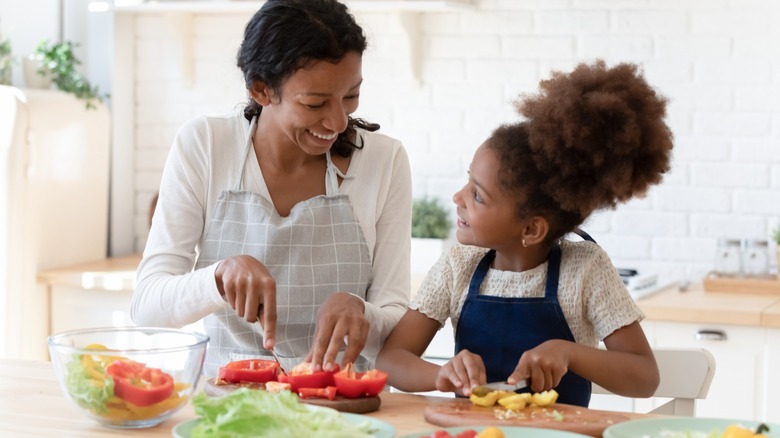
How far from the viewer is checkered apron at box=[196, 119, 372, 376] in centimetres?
191

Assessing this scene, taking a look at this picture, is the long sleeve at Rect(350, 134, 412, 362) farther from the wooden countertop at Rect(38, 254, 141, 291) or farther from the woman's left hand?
the wooden countertop at Rect(38, 254, 141, 291)

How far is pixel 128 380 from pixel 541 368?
22.2 inches

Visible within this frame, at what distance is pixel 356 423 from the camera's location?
1.34 m

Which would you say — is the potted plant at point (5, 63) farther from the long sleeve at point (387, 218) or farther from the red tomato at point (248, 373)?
the red tomato at point (248, 373)

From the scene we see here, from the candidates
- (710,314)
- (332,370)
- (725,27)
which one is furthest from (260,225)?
(725,27)

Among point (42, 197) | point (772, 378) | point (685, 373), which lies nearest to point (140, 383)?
point (685, 373)

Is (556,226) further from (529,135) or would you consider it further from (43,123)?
(43,123)

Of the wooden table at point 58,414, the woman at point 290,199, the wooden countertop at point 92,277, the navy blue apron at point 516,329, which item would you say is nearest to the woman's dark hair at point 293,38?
the woman at point 290,199

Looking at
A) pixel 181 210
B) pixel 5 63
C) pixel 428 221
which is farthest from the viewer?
pixel 5 63

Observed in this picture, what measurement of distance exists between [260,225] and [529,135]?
20.6 inches

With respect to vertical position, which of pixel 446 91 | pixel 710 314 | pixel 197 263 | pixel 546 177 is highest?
pixel 446 91

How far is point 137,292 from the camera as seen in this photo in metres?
1.85

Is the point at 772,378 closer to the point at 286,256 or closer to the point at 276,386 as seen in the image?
the point at 286,256

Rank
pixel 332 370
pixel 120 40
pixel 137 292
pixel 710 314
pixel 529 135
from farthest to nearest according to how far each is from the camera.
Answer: pixel 120 40, pixel 710 314, pixel 137 292, pixel 529 135, pixel 332 370
